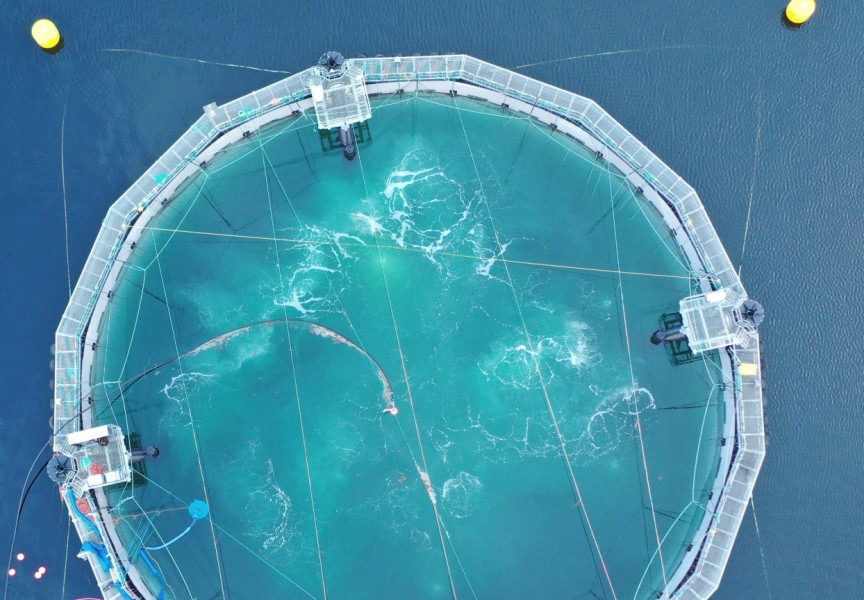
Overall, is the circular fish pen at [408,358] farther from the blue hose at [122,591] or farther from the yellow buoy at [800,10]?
Result: the yellow buoy at [800,10]

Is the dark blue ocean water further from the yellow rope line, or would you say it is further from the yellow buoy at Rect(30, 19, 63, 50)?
the yellow rope line

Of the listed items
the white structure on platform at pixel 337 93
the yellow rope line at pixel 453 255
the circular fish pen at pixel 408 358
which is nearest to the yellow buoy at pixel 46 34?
the circular fish pen at pixel 408 358

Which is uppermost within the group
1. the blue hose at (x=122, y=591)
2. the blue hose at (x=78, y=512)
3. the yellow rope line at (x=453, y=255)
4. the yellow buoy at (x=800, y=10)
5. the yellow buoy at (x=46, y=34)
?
the yellow buoy at (x=46, y=34)

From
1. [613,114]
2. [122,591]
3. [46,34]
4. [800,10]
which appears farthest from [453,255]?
[46,34]

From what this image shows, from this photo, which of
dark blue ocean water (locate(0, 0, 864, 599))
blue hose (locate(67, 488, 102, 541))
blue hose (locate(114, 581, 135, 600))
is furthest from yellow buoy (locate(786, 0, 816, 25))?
blue hose (locate(114, 581, 135, 600))

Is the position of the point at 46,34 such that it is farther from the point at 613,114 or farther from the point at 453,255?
the point at 613,114
